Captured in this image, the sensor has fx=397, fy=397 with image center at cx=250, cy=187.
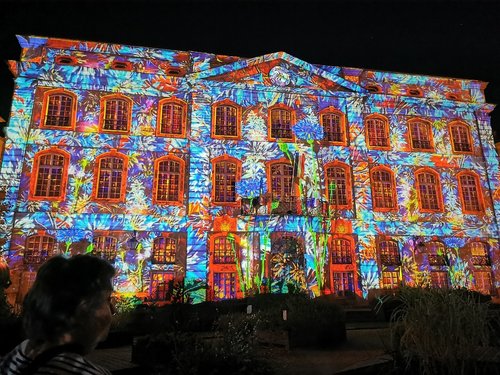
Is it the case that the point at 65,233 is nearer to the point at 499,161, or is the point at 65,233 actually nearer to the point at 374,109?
the point at 374,109

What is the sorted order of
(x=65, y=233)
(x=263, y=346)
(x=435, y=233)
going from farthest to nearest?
1. (x=435, y=233)
2. (x=65, y=233)
3. (x=263, y=346)

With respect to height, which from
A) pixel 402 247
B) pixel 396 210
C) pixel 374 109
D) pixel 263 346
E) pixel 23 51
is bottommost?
pixel 263 346

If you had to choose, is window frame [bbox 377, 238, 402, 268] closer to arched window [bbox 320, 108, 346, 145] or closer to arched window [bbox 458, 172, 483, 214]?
arched window [bbox 458, 172, 483, 214]

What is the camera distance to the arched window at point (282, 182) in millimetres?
19203

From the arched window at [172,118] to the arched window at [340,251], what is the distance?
919cm

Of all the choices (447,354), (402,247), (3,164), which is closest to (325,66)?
(402,247)

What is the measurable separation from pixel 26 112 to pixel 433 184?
2082 centimetres

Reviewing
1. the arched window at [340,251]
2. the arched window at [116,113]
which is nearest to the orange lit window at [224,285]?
the arched window at [340,251]

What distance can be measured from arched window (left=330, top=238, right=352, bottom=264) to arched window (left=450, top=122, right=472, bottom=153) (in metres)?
8.81

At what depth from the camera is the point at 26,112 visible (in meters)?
→ 18.4

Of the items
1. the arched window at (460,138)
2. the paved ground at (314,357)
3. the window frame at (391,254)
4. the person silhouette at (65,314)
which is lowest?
the paved ground at (314,357)

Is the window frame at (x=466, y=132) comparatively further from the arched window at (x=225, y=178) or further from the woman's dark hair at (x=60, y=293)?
the woman's dark hair at (x=60, y=293)

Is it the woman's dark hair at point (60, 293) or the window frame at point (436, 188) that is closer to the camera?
the woman's dark hair at point (60, 293)

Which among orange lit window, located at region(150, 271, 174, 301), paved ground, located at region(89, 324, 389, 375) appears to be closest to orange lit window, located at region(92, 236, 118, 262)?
orange lit window, located at region(150, 271, 174, 301)
